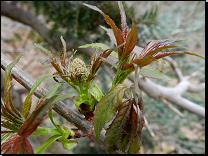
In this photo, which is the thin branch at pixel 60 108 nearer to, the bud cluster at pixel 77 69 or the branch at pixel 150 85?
the bud cluster at pixel 77 69

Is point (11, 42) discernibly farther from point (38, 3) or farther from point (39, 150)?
point (39, 150)

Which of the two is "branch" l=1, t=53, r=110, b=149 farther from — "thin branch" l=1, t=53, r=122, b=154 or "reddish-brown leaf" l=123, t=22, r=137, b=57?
"reddish-brown leaf" l=123, t=22, r=137, b=57

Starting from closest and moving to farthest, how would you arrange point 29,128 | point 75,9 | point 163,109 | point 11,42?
1. point 29,128
2. point 75,9
3. point 163,109
4. point 11,42

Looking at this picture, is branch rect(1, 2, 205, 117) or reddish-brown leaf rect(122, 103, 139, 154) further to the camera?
branch rect(1, 2, 205, 117)

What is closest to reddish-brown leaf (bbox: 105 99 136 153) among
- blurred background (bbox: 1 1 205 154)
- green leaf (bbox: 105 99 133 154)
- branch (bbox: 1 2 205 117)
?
green leaf (bbox: 105 99 133 154)

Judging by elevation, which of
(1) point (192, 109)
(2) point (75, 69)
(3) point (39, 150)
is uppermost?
(2) point (75, 69)

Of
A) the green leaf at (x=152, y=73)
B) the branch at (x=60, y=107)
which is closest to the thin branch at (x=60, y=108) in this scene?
the branch at (x=60, y=107)

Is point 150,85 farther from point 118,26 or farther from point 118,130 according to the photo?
point 118,130

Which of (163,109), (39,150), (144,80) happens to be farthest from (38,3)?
(163,109)
